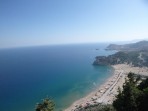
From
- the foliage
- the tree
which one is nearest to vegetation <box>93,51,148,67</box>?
the foliage

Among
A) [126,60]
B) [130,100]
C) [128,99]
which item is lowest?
[126,60]

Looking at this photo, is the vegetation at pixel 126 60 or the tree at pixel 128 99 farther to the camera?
the vegetation at pixel 126 60

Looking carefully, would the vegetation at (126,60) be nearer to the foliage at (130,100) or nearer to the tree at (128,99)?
the foliage at (130,100)

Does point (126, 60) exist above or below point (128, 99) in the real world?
below

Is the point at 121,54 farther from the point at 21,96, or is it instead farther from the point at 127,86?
the point at 127,86

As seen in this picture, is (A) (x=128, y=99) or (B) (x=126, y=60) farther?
(B) (x=126, y=60)

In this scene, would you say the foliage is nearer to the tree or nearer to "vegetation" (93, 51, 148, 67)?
the tree

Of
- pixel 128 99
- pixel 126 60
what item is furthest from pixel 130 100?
pixel 126 60

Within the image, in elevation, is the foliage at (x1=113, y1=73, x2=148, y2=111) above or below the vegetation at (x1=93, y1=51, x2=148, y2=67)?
above

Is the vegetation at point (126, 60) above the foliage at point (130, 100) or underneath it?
underneath

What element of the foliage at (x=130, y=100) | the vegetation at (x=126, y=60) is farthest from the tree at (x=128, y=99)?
the vegetation at (x=126, y=60)

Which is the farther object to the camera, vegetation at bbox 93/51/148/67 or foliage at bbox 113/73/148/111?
vegetation at bbox 93/51/148/67

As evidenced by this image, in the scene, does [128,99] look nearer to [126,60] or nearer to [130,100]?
[130,100]

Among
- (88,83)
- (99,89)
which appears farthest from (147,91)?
(88,83)
